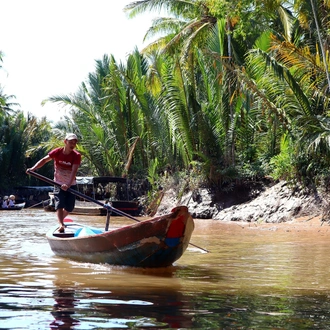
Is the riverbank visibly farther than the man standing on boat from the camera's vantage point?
Yes

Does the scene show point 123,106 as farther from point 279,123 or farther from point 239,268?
point 239,268

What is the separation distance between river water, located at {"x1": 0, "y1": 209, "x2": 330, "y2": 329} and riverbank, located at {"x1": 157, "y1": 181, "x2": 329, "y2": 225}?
6.10 metres

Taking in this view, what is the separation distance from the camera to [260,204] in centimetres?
1773

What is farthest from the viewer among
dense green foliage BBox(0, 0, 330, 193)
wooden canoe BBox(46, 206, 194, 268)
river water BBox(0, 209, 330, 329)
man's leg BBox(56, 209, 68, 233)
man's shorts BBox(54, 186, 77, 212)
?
dense green foliage BBox(0, 0, 330, 193)

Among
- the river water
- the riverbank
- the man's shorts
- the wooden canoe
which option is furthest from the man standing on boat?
the riverbank

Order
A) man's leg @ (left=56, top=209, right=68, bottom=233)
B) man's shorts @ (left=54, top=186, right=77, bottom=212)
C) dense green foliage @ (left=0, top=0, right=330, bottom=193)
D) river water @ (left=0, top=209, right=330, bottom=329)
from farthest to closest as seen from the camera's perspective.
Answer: dense green foliage @ (left=0, top=0, right=330, bottom=193) < man's leg @ (left=56, top=209, right=68, bottom=233) < man's shorts @ (left=54, top=186, right=77, bottom=212) < river water @ (left=0, top=209, right=330, bottom=329)

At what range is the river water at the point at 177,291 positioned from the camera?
13.7 feet

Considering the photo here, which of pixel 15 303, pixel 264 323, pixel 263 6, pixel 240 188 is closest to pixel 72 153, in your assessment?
pixel 15 303

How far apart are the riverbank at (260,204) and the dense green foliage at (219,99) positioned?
425 mm

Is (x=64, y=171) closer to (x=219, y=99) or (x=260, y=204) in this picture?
(x=260, y=204)

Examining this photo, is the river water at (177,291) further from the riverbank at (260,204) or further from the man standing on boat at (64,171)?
the riverbank at (260,204)

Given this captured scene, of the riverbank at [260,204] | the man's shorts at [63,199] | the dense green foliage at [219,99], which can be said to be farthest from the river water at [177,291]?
the dense green foliage at [219,99]

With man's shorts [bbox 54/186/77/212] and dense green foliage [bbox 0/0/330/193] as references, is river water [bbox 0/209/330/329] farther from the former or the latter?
dense green foliage [bbox 0/0/330/193]

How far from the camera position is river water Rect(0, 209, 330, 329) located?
4.19 metres
